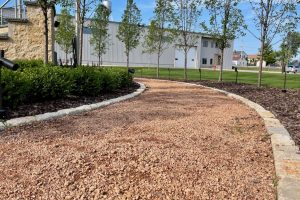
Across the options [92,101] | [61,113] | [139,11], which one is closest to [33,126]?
[61,113]

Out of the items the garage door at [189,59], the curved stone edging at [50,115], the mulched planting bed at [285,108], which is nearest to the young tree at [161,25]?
the mulched planting bed at [285,108]

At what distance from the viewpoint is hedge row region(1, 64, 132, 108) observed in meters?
5.73

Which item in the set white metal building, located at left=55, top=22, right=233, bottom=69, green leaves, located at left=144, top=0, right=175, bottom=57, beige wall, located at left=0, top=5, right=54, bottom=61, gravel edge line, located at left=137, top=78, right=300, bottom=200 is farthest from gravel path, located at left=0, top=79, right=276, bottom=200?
white metal building, located at left=55, top=22, right=233, bottom=69

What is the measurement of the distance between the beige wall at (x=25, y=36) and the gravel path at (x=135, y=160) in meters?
4.05

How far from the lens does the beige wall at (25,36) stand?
29.5 feet

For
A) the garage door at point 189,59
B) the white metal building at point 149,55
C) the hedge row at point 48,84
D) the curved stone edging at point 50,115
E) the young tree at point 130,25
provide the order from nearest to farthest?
Answer: the curved stone edging at point 50,115, the hedge row at point 48,84, the young tree at point 130,25, the white metal building at point 149,55, the garage door at point 189,59

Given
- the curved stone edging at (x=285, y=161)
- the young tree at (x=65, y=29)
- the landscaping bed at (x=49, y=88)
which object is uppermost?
the young tree at (x=65, y=29)

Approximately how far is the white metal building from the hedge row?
81.1 feet

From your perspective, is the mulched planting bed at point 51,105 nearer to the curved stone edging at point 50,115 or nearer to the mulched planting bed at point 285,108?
the curved stone edging at point 50,115

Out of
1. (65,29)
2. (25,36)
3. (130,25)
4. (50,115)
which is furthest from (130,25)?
(50,115)

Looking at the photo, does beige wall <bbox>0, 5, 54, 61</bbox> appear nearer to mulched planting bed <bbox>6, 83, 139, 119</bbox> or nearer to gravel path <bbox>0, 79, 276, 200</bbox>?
mulched planting bed <bbox>6, 83, 139, 119</bbox>

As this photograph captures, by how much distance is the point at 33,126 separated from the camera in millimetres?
5078

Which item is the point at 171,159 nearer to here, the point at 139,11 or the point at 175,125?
the point at 175,125

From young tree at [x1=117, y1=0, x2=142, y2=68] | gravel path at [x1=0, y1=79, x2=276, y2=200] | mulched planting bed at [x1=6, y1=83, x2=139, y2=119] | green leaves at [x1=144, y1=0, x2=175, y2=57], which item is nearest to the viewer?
gravel path at [x1=0, y1=79, x2=276, y2=200]
